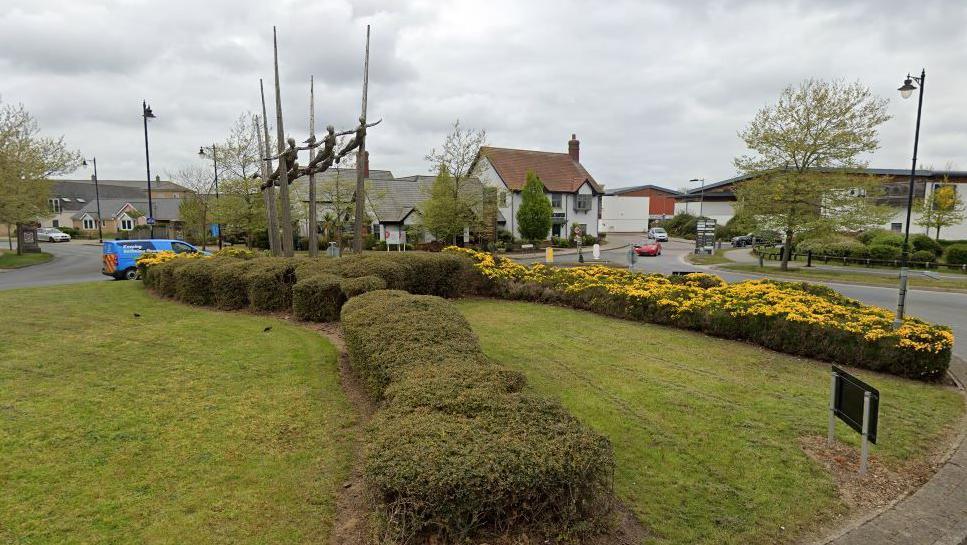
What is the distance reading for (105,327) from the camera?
398 inches

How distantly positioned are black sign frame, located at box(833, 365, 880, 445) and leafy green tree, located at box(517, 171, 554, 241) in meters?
39.7

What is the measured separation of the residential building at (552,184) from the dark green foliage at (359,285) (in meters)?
37.6

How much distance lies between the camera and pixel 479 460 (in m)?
3.52

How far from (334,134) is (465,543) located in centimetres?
1415

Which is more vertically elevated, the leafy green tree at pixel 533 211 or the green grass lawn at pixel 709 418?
the leafy green tree at pixel 533 211

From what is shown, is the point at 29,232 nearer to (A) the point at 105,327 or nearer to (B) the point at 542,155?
(A) the point at 105,327

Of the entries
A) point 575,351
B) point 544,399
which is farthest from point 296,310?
point 544,399

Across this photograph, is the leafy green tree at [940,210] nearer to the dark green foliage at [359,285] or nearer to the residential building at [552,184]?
the residential building at [552,184]

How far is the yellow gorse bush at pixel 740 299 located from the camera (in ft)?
28.7

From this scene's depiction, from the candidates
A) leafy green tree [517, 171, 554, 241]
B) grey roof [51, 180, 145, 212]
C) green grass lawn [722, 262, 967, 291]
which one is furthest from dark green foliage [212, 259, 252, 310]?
grey roof [51, 180, 145, 212]

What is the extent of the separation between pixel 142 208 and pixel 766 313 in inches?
3259

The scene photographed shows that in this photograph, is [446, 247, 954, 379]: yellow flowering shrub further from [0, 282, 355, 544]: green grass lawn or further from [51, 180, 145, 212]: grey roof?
[51, 180, 145, 212]: grey roof

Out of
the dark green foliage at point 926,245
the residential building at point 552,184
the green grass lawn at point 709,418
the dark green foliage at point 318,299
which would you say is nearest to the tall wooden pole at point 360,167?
the dark green foliage at point 318,299

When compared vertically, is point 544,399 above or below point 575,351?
above
